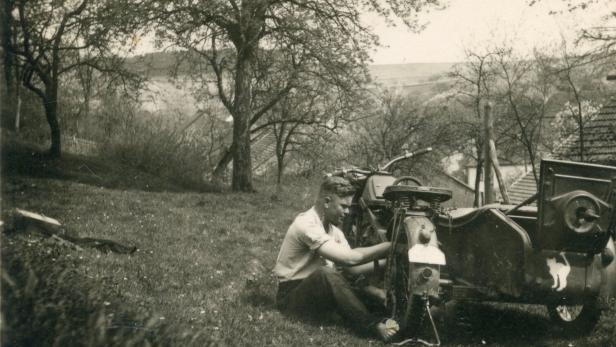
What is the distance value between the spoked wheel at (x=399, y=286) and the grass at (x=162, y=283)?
30 cm

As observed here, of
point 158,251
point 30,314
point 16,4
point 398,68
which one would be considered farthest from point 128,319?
point 398,68

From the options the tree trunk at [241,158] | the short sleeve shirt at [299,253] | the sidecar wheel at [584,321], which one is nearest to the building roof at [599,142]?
the tree trunk at [241,158]

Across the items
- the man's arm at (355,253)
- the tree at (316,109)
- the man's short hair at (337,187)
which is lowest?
the man's arm at (355,253)

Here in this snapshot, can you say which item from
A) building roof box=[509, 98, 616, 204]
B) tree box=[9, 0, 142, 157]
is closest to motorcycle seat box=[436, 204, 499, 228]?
building roof box=[509, 98, 616, 204]

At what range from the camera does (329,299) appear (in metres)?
5.00

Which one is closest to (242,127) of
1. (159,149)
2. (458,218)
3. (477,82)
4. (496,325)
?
(159,149)

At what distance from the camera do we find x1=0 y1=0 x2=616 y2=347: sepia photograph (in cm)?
426

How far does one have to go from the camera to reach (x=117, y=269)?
6105 millimetres

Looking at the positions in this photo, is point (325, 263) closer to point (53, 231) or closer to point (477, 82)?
point (53, 231)

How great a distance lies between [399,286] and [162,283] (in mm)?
2558

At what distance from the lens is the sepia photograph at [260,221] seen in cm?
426

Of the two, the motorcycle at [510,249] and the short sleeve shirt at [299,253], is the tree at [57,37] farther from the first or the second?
the motorcycle at [510,249]

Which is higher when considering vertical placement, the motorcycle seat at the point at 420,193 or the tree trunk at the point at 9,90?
the tree trunk at the point at 9,90

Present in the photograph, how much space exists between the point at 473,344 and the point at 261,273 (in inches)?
114
